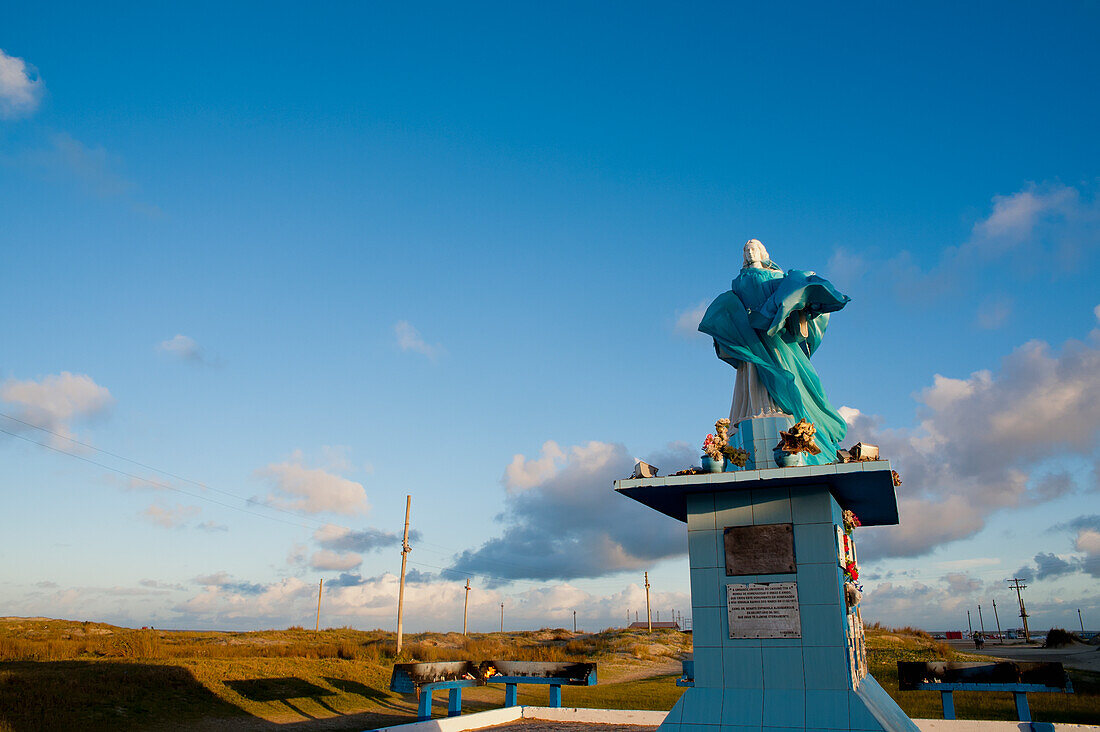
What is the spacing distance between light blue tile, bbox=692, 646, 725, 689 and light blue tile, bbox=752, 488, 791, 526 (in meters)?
2.22

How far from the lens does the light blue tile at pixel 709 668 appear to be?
38.0 ft

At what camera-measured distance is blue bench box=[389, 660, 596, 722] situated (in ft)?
53.6

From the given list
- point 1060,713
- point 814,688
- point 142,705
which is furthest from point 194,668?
point 1060,713

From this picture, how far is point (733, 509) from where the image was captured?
484 inches

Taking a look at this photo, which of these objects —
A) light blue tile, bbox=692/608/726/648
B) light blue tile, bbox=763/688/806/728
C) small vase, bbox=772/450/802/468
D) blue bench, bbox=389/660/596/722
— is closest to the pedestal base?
light blue tile, bbox=763/688/806/728

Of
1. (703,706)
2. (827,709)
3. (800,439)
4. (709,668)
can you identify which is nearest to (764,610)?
(709,668)

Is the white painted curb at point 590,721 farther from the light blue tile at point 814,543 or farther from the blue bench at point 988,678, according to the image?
the light blue tile at point 814,543

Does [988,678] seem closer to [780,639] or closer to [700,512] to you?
[780,639]

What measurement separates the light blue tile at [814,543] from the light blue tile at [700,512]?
56.3 inches

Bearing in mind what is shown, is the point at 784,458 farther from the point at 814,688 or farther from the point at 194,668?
the point at 194,668

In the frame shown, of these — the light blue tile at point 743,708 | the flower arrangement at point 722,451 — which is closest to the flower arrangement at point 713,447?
the flower arrangement at point 722,451

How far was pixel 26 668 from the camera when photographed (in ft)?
71.1

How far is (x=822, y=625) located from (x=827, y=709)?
3.91 feet

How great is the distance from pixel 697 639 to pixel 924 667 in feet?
23.4
